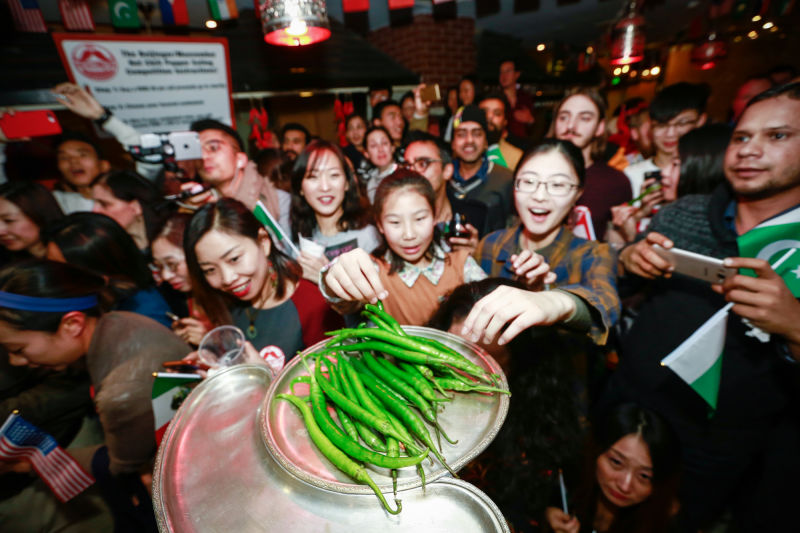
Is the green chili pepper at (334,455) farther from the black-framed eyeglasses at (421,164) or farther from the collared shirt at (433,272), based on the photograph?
the black-framed eyeglasses at (421,164)

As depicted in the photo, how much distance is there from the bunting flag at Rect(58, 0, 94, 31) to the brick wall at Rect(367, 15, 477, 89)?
6803mm

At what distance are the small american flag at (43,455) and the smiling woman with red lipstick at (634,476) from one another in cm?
276

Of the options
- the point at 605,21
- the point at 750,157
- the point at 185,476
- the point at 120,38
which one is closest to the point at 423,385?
the point at 185,476

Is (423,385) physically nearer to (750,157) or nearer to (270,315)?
(270,315)

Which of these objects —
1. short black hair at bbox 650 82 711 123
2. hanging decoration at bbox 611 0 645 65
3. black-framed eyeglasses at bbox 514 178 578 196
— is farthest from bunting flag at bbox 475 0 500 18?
black-framed eyeglasses at bbox 514 178 578 196

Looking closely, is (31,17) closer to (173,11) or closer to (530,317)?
(173,11)

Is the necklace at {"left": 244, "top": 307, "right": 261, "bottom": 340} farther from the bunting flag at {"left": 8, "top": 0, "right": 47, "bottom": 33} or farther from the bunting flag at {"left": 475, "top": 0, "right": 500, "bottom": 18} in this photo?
the bunting flag at {"left": 475, "top": 0, "right": 500, "bottom": 18}

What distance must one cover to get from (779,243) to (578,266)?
2.87 ft

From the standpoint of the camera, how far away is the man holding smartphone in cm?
148

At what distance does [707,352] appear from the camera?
1590mm

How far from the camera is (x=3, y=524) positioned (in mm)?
2119

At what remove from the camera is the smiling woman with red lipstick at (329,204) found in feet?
9.78

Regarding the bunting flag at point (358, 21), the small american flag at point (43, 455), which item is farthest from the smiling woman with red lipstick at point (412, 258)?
the bunting flag at point (358, 21)

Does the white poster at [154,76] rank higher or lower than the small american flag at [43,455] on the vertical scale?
higher
